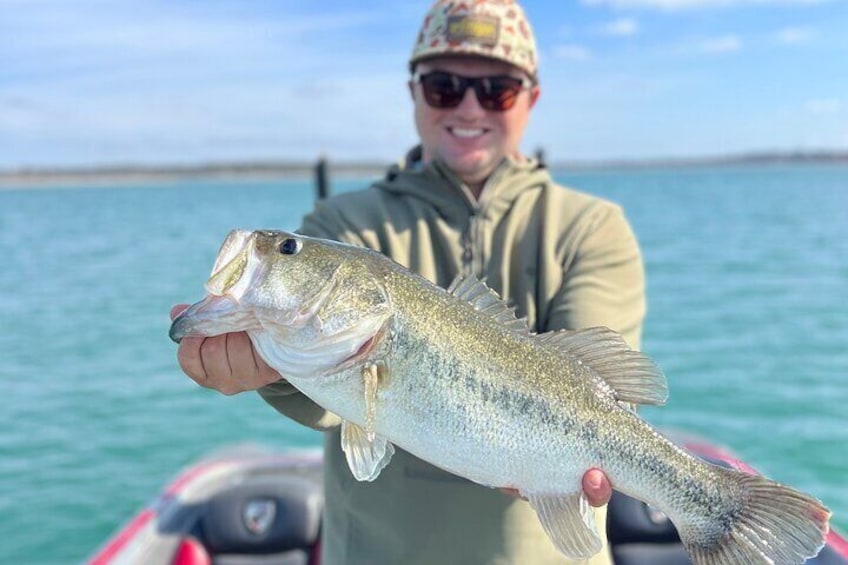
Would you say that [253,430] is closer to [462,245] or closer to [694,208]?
[462,245]

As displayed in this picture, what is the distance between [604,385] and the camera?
2.56 meters

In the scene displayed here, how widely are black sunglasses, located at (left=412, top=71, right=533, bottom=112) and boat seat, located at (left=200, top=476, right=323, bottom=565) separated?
10.9ft

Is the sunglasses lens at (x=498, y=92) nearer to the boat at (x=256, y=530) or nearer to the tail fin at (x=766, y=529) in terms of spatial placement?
the tail fin at (x=766, y=529)

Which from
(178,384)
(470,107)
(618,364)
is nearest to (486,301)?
(618,364)

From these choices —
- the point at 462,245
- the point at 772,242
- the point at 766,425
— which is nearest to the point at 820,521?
the point at 462,245

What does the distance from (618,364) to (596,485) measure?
1.34ft

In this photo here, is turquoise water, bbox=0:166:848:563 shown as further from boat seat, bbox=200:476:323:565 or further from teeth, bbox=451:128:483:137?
teeth, bbox=451:128:483:137

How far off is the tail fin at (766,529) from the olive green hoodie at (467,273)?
604 millimetres

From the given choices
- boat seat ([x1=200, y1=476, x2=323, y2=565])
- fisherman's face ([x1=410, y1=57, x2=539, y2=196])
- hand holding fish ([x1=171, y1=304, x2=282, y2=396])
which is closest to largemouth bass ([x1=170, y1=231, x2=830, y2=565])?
hand holding fish ([x1=171, y1=304, x2=282, y2=396])

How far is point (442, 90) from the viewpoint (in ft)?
12.0

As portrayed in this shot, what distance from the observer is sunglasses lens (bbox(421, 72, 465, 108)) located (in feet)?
11.9

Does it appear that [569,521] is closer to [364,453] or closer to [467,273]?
[364,453]

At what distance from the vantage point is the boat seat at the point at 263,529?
221 inches

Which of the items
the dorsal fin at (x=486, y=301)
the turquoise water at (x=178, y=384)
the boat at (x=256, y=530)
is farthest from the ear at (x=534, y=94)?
the turquoise water at (x=178, y=384)
